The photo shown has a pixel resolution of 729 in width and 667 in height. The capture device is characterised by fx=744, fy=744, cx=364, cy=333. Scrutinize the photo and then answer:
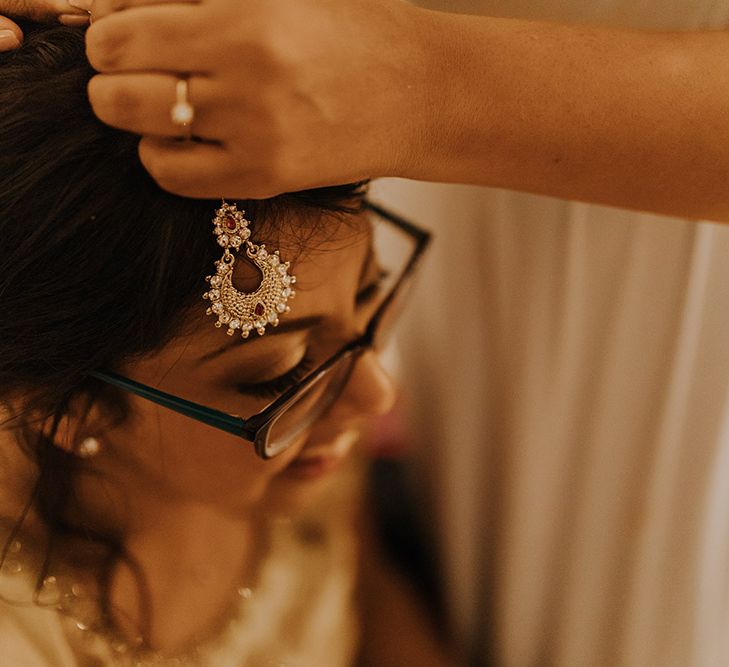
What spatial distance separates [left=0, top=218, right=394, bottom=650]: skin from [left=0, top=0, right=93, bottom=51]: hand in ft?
0.85

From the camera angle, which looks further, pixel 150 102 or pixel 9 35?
pixel 9 35

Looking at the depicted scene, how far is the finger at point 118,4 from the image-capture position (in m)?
0.48

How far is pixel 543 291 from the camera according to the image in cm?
94

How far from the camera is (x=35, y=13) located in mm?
646

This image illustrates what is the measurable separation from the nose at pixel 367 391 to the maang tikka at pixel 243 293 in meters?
0.22

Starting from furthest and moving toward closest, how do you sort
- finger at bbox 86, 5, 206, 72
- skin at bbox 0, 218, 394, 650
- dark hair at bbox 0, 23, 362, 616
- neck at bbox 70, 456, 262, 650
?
neck at bbox 70, 456, 262, 650 → skin at bbox 0, 218, 394, 650 → dark hair at bbox 0, 23, 362, 616 → finger at bbox 86, 5, 206, 72

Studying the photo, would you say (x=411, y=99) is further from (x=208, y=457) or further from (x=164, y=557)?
(x=164, y=557)

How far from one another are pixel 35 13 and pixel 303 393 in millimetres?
416

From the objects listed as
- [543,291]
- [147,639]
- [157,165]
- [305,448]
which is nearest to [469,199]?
[543,291]

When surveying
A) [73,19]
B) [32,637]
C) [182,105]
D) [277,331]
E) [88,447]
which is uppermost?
[73,19]

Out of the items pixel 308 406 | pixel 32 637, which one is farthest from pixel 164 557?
pixel 308 406

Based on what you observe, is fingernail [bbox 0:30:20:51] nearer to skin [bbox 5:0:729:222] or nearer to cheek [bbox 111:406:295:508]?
skin [bbox 5:0:729:222]

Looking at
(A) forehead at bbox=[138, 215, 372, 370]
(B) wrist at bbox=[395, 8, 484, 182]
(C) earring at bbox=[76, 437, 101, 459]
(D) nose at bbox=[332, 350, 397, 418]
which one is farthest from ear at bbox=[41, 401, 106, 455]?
(B) wrist at bbox=[395, 8, 484, 182]

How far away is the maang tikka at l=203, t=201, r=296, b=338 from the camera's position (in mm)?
616
